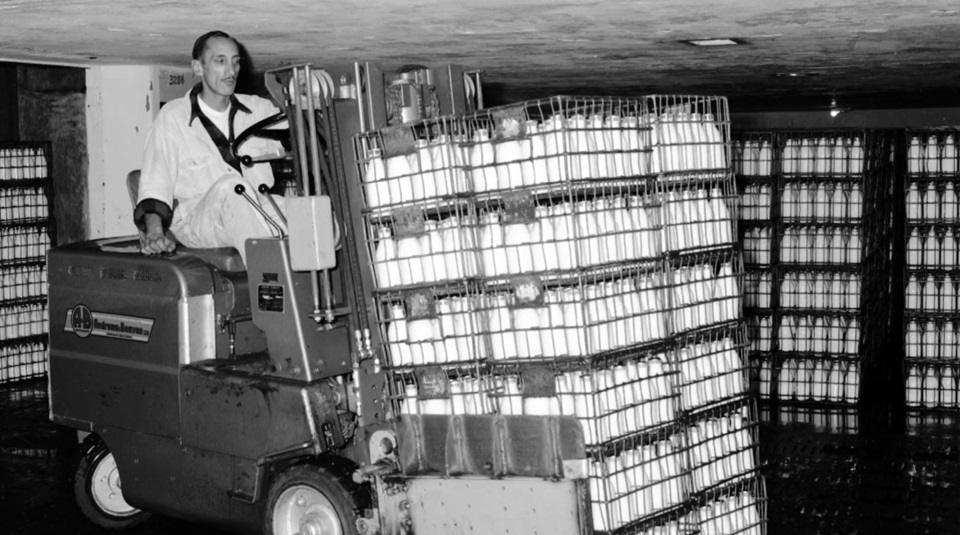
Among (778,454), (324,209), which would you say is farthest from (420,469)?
(778,454)

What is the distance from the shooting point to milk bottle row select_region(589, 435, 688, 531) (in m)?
4.73

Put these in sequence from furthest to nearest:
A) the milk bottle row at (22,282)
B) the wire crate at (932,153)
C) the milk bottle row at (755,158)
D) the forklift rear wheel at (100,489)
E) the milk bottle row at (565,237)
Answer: the milk bottle row at (22,282) → the milk bottle row at (755,158) → the wire crate at (932,153) → the forklift rear wheel at (100,489) → the milk bottle row at (565,237)

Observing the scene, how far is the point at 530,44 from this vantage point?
716 cm

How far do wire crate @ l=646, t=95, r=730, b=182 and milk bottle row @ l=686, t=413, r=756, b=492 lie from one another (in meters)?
1.16

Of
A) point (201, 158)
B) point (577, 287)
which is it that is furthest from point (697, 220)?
point (201, 158)

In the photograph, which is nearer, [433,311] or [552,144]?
[552,144]

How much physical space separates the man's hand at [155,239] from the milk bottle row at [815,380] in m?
6.30

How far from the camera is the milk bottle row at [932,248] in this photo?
9.98 meters

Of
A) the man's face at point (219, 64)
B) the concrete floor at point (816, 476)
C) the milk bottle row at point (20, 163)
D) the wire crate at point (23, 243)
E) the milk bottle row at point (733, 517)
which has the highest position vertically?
the man's face at point (219, 64)

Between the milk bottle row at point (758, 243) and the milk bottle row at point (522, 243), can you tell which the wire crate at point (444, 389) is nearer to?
the milk bottle row at point (522, 243)

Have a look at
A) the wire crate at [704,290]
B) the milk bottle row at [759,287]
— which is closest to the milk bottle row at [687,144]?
the wire crate at [704,290]

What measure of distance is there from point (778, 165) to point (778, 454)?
2884mm

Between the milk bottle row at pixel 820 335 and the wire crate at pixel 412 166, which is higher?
the wire crate at pixel 412 166

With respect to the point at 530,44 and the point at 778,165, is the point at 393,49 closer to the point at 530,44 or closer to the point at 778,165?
the point at 530,44
